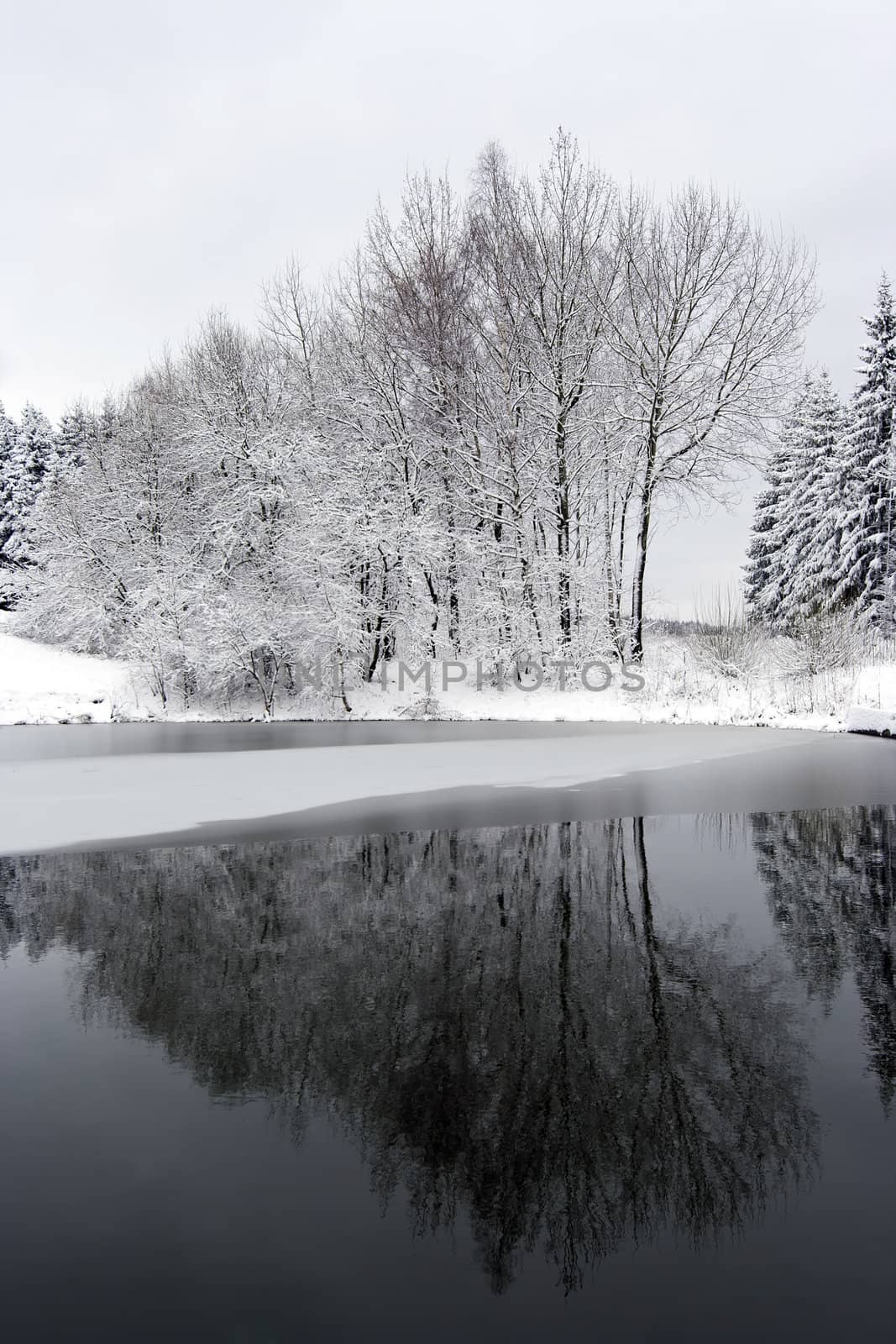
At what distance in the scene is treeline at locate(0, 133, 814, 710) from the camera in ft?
81.7

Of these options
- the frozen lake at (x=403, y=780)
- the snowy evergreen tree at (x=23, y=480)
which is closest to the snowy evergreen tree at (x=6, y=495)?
the snowy evergreen tree at (x=23, y=480)

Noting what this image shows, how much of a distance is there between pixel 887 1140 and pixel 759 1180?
1.65 ft

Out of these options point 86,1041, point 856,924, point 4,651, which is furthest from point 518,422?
point 86,1041

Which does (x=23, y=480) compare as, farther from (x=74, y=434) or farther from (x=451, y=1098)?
(x=451, y=1098)

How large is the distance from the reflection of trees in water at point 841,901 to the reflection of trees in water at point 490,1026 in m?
0.32

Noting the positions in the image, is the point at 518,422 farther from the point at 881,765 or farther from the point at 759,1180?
the point at 759,1180

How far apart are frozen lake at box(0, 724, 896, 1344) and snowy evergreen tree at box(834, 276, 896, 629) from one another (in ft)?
111

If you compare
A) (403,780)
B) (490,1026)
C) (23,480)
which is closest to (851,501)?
(403,780)

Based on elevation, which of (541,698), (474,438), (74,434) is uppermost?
(74,434)

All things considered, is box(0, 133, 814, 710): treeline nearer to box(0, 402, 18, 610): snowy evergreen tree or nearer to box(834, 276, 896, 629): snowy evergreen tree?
box(834, 276, 896, 629): snowy evergreen tree

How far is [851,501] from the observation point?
38.6 metres

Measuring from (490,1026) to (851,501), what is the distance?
128 feet

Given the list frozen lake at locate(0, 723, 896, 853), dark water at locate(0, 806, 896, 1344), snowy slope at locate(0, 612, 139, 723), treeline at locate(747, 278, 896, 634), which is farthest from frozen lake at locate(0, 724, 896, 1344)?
treeline at locate(747, 278, 896, 634)

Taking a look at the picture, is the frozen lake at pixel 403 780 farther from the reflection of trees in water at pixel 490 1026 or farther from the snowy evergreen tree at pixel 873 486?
the snowy evergreen tree at pixel 873 486
